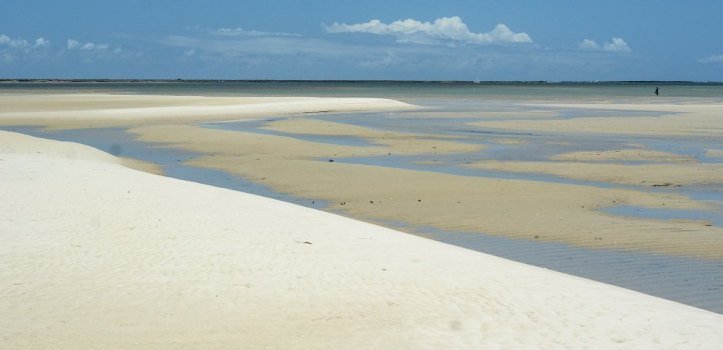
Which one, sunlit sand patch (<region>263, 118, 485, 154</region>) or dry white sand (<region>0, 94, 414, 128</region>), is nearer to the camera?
sunlit sand patch (<region>263, 118, 485, 154</region>)

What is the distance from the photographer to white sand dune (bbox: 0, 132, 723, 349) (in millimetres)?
7098

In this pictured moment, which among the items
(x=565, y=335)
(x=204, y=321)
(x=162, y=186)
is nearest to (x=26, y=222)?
(x=162, y=186)

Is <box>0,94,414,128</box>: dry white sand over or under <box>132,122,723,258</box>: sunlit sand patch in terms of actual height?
under

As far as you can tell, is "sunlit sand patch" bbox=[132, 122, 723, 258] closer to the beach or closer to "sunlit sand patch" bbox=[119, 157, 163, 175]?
the beach

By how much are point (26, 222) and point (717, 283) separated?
8.80 metres

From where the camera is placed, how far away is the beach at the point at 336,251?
7.30 m

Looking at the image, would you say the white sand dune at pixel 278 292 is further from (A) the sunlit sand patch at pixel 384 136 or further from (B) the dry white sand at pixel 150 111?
(B) the dry white sand at pixel 150 111

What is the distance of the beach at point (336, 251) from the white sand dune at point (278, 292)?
0.03 m

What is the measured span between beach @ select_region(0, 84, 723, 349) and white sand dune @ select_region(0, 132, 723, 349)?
27mm

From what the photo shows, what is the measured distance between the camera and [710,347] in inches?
275

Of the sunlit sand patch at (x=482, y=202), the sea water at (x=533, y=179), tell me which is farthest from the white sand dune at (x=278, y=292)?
the sunlit sand patch at (x=482, y=202)

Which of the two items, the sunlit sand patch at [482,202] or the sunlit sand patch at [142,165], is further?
the sunlit sand patch at [142,165]

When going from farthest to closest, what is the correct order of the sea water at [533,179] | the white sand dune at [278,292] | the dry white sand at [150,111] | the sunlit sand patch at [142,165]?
the dry white sand at [150,111] < the sunlit sand patch at [142,165] < the sea water at [533,179] < the white sand dune at [278,292]

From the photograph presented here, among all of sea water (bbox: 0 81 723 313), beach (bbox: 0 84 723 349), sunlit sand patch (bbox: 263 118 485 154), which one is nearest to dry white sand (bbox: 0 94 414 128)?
sea water (bbox: 0 81 723 313)
